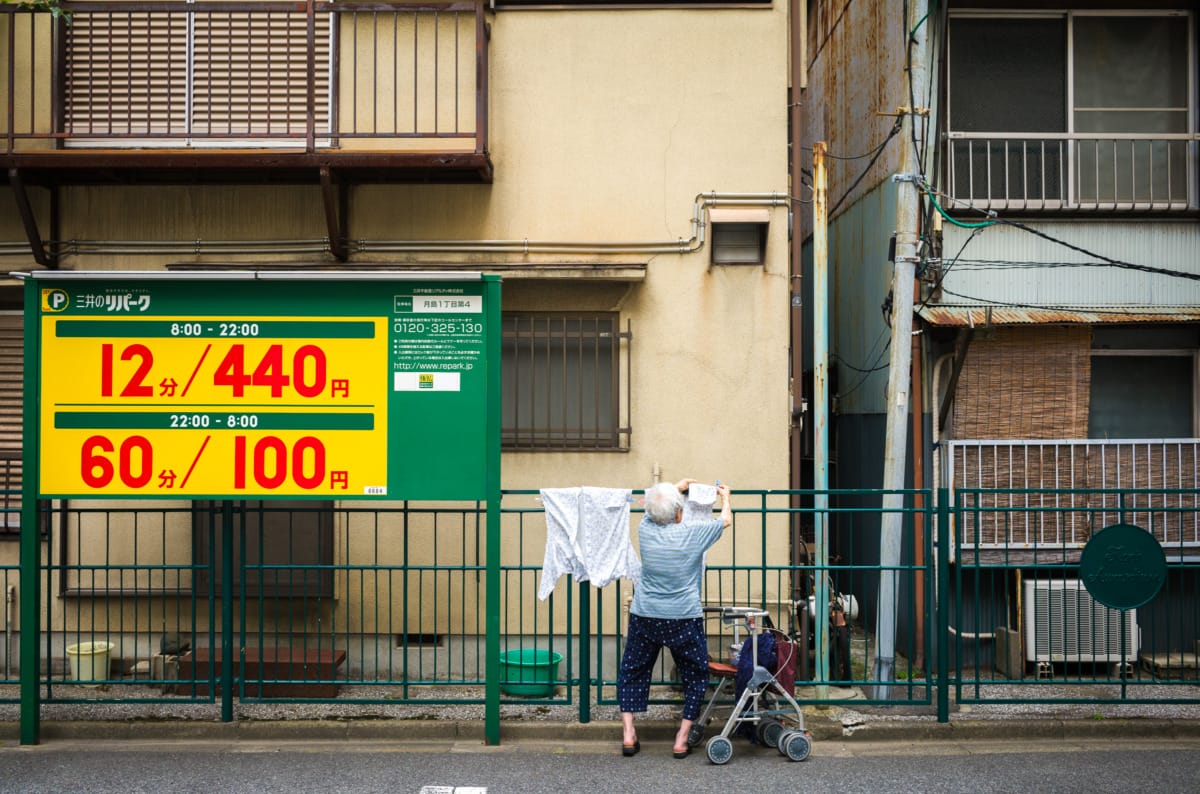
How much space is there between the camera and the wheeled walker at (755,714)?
685cm

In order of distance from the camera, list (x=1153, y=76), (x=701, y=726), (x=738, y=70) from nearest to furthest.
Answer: (x=701, y=726)
(x=738, y=70)
(x=1153, y=76)

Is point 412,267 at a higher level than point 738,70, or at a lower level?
lower

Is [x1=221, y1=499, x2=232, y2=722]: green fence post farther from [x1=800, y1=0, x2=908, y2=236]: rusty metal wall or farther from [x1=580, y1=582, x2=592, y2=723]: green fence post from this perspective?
[x1=800, y1=0, x2=908, y2=236]: rusty metal wall

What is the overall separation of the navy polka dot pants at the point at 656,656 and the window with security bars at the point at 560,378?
2820mm

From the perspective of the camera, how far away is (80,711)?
795cm

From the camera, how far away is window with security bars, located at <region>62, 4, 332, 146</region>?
944 cm

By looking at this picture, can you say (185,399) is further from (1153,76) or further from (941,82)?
(1153,76)

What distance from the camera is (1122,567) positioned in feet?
24.9

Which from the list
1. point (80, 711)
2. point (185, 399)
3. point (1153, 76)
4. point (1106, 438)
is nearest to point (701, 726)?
point (185, 399)

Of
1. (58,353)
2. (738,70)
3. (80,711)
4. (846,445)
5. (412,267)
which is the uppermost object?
(738,70)

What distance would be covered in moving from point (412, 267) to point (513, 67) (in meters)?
2.02

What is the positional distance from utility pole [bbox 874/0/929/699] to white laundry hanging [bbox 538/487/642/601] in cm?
215

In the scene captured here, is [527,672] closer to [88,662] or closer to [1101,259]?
[88,662]

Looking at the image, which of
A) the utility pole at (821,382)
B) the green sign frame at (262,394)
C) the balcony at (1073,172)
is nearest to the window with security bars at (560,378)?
the utility pole at (821,382)
